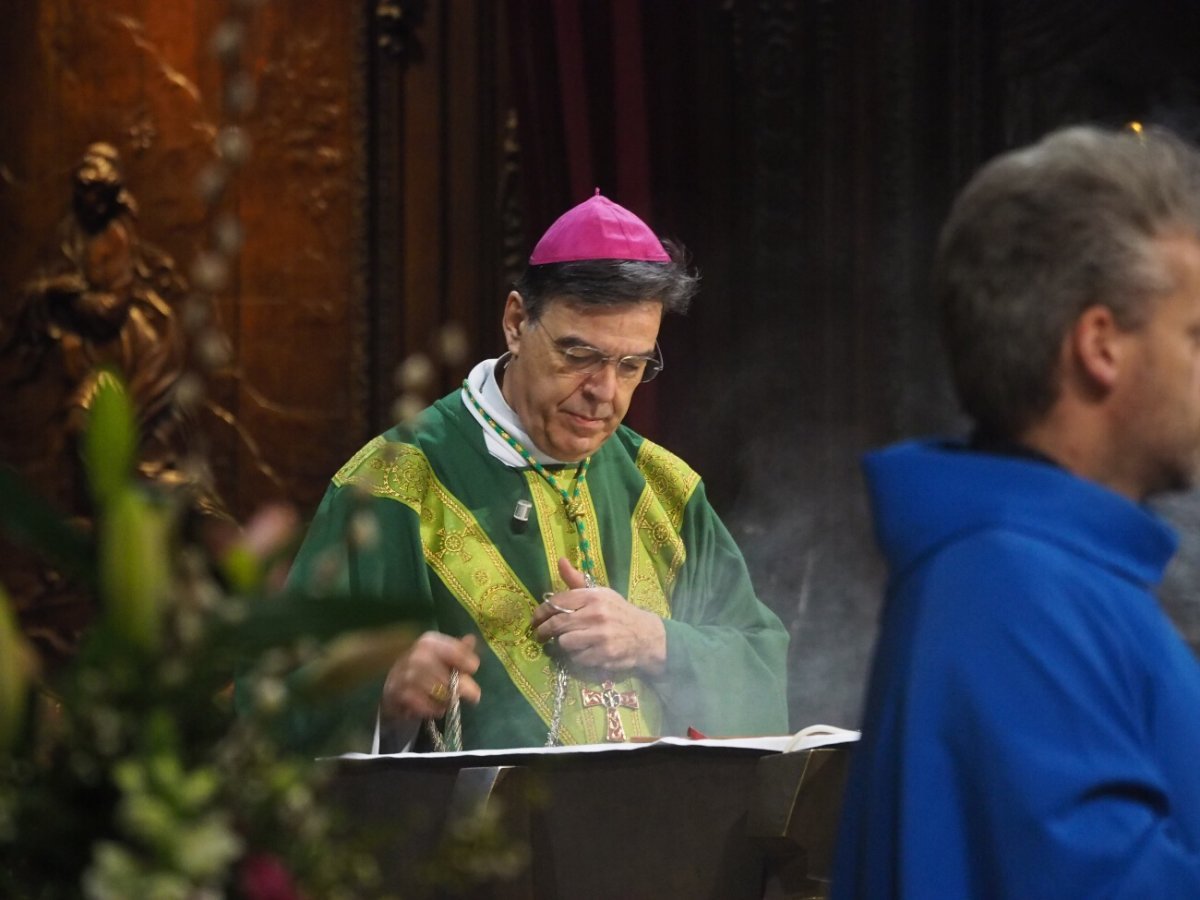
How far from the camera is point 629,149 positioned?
5000 millimetres

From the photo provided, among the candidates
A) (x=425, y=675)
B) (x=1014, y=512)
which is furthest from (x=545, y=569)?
(x=1014, y=512)

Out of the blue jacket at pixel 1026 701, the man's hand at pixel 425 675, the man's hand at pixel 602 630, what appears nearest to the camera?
the blue jacket at pixel 1026 701

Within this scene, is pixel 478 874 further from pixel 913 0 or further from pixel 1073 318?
pixel 913 0

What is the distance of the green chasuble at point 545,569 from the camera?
3.12 metres

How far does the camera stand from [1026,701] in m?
1.44

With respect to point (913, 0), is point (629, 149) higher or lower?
lower

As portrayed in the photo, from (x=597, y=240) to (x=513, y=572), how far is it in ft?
1.88

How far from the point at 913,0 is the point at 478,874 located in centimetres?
426

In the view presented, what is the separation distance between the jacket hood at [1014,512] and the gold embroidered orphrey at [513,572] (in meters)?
1.57

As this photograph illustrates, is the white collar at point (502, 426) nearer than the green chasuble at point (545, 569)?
No

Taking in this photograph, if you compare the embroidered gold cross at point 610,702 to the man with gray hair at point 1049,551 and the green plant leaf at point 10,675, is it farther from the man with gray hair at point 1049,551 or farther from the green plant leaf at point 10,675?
the green plant leaf at point 10,675

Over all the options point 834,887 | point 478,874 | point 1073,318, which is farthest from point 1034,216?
point 478,874

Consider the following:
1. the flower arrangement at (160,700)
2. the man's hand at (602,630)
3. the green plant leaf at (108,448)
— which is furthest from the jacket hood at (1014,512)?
the man's hand at (602,630)

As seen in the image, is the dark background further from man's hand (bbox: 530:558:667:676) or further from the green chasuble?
man's hand (bbox: 530:558:667:676)
